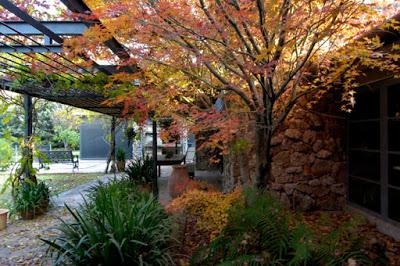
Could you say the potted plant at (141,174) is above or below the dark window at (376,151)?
below

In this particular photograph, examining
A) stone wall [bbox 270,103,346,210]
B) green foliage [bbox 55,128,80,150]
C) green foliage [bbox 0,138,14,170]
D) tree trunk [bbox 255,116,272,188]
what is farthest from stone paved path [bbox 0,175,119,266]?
green foliage [bbox 55,128,80,150]

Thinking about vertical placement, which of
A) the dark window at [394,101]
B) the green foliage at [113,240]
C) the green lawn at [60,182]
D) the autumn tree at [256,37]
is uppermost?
the autumn tree at [256,37]

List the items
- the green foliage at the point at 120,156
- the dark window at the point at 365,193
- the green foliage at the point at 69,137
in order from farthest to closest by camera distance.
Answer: the green foliage at the point at 69,137
the green foliage at the point at 120,156
the dark window at the point at 365,193

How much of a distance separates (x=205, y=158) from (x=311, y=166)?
226 inches

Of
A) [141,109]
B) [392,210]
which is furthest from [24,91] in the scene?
[392,210]

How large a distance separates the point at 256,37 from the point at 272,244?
186 cm

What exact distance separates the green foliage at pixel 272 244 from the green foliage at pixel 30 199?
3993 mm

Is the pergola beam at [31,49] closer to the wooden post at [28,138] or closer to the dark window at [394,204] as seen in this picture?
the wooden post at [28,138]

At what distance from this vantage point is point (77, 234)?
9.25 ft

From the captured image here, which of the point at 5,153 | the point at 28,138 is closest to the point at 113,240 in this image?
the point at 5,153

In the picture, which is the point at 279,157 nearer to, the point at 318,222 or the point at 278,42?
the point at 318,222

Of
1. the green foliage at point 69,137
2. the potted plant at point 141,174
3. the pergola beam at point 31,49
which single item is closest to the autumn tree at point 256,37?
the pergola beam at point 31,49

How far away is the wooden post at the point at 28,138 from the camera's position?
5.93 meters

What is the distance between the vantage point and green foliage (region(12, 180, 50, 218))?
5.54 m
